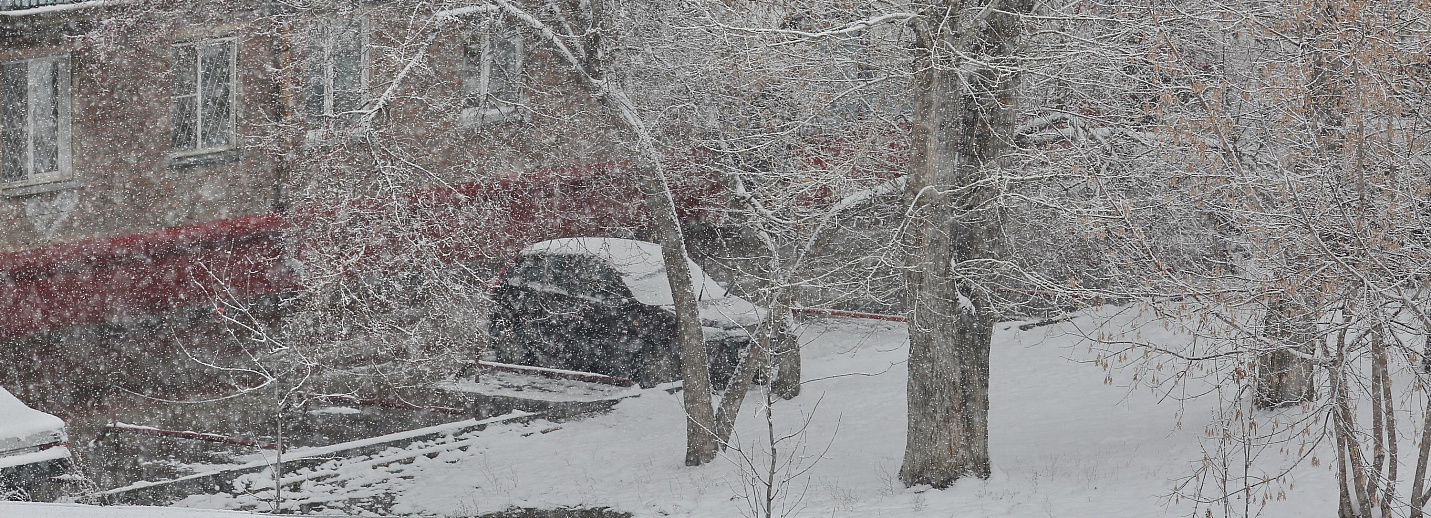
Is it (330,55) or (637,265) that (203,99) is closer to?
(330,55)

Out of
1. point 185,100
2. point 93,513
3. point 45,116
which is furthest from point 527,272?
point 93,513

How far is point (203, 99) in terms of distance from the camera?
17047mm

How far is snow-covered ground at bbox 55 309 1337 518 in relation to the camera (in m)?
10.1

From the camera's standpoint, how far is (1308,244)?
704 cm

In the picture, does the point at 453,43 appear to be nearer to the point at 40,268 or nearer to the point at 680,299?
the point at 40,268

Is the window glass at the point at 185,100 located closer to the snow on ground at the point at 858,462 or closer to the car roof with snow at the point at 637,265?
the car roof with snow at the point at 637,265

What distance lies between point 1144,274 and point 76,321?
43.6 feet

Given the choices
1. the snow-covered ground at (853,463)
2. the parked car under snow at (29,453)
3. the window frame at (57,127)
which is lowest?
the snow-covered ground at (853,463)

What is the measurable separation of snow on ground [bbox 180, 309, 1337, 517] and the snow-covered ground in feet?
0.07

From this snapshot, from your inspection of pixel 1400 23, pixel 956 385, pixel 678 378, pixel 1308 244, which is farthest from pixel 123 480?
pixel 1400 23

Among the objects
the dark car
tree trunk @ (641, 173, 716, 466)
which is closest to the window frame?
the dark car

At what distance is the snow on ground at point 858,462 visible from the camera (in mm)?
10109

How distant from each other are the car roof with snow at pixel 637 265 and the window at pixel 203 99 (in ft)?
18.4

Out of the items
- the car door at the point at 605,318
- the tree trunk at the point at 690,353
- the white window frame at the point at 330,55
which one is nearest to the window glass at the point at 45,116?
the white window frame at the point at 330,55
